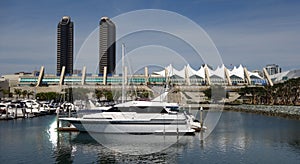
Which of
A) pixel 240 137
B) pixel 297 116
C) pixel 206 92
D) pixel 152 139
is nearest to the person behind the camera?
pixel 152 139

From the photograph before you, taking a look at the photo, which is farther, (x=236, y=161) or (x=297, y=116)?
(x=297, y=116)

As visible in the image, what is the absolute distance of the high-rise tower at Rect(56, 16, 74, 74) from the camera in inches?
4739

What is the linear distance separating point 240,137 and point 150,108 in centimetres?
522

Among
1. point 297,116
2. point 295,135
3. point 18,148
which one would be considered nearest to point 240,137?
point 295,135

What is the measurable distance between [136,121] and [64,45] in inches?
4250

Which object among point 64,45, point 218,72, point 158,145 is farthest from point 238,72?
point 158,145

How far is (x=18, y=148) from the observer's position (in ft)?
51.4

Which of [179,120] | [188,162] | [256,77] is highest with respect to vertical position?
[256,77]

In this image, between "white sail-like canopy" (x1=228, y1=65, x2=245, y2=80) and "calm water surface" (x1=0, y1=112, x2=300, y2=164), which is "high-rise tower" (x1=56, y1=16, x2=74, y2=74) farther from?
"calm water surface" (x1=0, y1=112, x2=300, y2=164)

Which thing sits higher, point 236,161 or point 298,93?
point 298,93

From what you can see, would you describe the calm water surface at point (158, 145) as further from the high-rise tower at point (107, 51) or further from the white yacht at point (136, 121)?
the high-rise tower at point (107, 51)

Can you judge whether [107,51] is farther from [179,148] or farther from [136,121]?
[179,148]

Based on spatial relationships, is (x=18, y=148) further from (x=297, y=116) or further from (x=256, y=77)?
(x=256, y=77)

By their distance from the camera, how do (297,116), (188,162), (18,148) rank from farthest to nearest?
(297,116) < (18,148) < (188,162)
